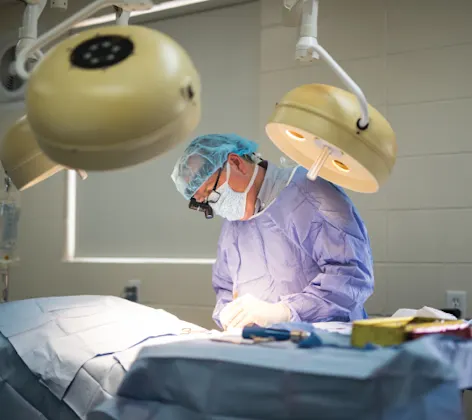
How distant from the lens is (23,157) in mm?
1203

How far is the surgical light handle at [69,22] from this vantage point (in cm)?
118

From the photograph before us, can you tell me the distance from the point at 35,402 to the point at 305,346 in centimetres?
75

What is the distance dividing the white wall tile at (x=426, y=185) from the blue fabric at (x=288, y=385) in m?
1.43

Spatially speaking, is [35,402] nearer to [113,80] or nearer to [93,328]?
[93,328]

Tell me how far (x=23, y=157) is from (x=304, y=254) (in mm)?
929

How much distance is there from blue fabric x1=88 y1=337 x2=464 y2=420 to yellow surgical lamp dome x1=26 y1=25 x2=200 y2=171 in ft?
1.13

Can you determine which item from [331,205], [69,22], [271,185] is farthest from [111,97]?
[271,185]

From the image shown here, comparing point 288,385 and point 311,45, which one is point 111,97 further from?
point 311,45

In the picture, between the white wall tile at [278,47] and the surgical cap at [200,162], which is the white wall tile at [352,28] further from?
the surgical cap at [200,162]

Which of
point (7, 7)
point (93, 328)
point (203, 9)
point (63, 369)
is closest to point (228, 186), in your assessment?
point (93, 328)

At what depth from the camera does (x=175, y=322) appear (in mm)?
1756

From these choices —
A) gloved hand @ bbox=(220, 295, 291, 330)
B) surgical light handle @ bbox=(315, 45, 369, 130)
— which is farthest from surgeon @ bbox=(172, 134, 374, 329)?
surgical light handle @ bbox=(315, 45, 369, 130)

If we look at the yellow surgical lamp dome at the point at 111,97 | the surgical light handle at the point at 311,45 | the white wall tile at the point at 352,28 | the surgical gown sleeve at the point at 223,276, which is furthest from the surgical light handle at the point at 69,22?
the white wall tile at the point at 352,28

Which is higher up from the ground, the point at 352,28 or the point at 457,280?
the point at 352,28
